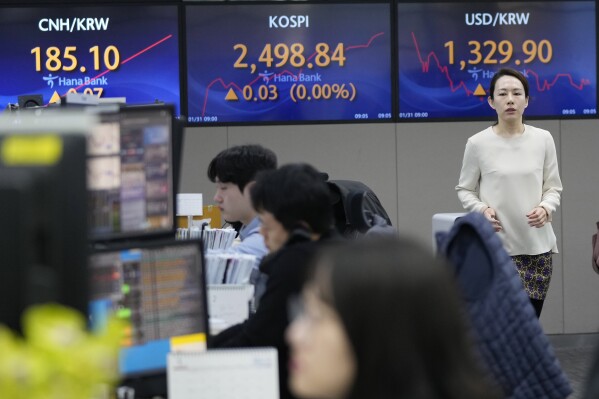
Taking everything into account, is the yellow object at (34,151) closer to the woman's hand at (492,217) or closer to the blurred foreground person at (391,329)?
the blurred foreground person at (391,329)

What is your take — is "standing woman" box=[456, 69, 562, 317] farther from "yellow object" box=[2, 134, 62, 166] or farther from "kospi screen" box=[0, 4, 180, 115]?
"yellow object" box=[2, 134, 62, 166]

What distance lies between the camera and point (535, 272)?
529 cm

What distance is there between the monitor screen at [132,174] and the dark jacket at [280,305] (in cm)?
32

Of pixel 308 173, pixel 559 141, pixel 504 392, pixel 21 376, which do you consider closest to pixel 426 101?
pixel 559 141

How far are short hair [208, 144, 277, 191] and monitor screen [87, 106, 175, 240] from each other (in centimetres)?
145

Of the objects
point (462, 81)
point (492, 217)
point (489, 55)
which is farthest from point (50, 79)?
point (492, 217)

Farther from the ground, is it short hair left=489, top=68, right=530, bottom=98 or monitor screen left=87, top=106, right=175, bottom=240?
short hair left=489, top=68, right=530, bottom=98

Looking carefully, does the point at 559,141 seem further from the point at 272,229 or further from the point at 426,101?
the point at 272,229

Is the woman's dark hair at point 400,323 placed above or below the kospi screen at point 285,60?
below

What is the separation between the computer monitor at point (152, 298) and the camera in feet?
9.17

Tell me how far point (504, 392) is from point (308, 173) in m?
0.93

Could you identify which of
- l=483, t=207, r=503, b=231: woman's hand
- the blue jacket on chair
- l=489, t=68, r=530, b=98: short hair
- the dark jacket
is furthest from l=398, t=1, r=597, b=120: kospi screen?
the blue jacket on chair

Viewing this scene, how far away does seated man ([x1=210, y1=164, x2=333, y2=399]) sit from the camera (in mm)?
3121

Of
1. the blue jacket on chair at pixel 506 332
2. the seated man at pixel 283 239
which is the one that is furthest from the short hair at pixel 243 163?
the blue jacket on chair at pixel 506 332
